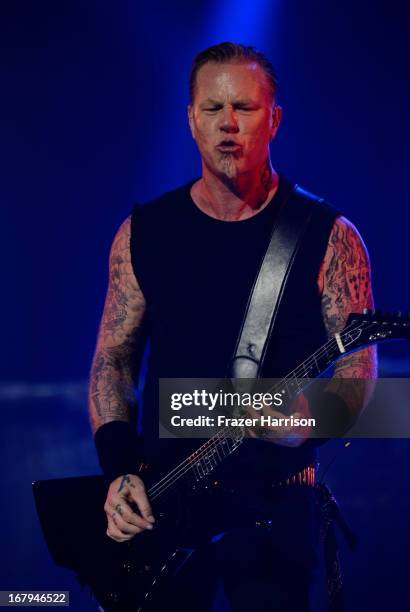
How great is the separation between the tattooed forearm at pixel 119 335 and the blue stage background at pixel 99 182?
85 cm

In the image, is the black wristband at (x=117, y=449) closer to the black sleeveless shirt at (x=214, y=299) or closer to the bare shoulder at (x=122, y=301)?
the black sleeveless shirt at (x=214, y=299)

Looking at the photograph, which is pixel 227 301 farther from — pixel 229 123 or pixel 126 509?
pixel 126 509

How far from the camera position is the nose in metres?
2.44

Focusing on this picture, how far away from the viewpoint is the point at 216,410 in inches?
95.8

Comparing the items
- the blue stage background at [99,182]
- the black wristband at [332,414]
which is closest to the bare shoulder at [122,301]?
the black wristband at [332,414]

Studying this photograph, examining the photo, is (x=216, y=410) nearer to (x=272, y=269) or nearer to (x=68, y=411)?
(x=272, y=269)

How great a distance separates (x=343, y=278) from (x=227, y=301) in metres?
0.34

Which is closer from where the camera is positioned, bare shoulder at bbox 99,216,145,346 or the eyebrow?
the eyebrow

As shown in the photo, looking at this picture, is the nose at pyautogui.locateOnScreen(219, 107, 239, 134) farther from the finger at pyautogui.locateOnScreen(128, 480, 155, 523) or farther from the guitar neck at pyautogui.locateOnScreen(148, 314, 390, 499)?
the finger at pyautogui.locateOnScreen(128, 480, 155, 523)

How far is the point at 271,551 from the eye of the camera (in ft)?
7.14

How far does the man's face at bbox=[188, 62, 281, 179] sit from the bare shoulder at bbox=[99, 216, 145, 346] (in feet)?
1.34

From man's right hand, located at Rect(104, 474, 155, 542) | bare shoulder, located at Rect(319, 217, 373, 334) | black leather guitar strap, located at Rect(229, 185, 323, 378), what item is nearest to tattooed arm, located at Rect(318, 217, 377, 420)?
bare shoulder, located at Rect(319, 217, 373, 334)

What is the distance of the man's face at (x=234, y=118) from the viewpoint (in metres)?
2.44

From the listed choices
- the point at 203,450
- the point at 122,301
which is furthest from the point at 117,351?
the point at 203,450
